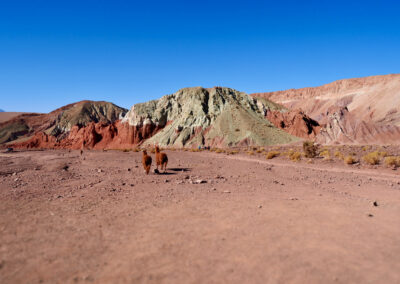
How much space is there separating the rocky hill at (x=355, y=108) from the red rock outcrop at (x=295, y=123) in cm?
525

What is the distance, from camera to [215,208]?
7078 millimetres

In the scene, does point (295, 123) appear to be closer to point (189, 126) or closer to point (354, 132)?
point (354, 132)

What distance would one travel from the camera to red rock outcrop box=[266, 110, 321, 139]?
6241 centimetres

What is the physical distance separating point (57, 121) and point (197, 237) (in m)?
115

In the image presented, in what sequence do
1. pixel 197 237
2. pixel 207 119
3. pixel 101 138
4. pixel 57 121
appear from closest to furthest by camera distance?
pixel 197 237 < pixel 207 119 < pixel 101 138 < pixel 57 121

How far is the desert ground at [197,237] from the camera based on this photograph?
12.9 feet

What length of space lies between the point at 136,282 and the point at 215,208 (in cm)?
370

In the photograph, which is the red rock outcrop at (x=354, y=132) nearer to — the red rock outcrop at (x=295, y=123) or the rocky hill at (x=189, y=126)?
the rocky hill at (x=189, y=126)

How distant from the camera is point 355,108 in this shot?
75750 mm

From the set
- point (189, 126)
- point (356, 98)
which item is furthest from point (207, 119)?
point (356, 98)

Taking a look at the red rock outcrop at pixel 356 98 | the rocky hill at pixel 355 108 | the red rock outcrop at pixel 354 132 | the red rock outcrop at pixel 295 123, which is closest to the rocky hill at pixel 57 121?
the red rock outcrop at pixel 295 123

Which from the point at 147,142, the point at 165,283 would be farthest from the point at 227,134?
the point at 165,283

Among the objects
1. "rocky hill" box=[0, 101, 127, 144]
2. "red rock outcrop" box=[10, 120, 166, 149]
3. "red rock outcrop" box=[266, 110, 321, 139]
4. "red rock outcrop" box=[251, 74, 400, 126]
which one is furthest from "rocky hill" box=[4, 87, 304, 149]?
"red rock outcrop" box=[251, 74, 400, 126]

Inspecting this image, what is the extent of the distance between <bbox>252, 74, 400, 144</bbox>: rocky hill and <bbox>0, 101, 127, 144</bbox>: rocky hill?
7369cm
